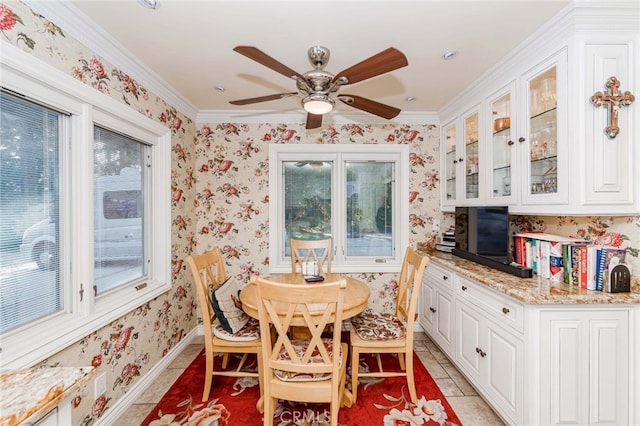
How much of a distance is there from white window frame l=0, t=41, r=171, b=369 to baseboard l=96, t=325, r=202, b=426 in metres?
0.62

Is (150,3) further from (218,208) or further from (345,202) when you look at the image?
(345,202)

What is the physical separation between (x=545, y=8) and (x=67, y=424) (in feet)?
9.31

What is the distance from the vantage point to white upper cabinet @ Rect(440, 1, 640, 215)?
65.2 inches

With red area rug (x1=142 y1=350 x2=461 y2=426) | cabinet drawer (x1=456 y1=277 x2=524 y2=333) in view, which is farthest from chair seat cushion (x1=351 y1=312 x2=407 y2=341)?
cabinet drawer (x1=456 y1=277 x2=524 y2=333)

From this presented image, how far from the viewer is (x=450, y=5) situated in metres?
1.59

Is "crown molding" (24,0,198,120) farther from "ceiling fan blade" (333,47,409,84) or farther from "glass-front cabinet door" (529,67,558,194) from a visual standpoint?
"glass-front cabinet door" (529,67,558,194)

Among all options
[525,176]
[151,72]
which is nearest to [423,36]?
[525,176]

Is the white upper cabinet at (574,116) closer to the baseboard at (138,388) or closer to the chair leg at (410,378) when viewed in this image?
the chair leg at (410,378)

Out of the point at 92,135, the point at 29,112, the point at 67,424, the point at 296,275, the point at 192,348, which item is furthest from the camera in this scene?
the point at 192,348

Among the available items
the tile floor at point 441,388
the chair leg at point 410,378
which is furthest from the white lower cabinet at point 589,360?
the chair leg at point 410,378

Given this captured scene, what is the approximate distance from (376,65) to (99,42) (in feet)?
5.76

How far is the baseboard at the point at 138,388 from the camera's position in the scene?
195cm

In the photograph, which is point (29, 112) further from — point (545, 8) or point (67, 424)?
point (545, 8)

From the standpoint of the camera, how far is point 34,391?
88 cm
